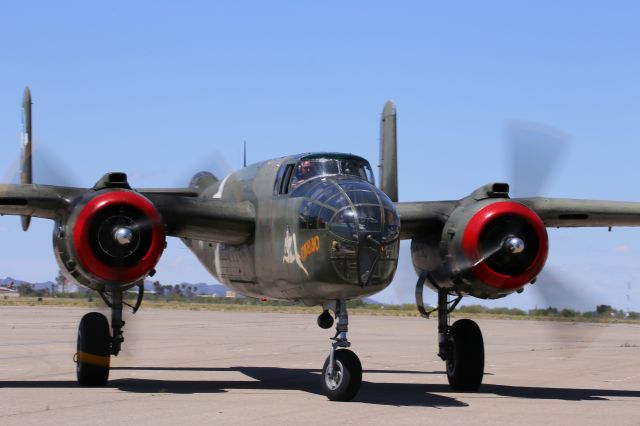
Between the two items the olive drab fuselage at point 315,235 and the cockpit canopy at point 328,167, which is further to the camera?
the cockpit canopy at point 328,167

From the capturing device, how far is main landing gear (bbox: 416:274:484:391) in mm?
18328

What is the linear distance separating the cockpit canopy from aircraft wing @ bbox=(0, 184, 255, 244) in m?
1.59

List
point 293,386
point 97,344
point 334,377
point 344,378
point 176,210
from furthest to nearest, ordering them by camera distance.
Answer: point 293,386 → point 176,210 → point 97,344 → point 334,377 → point 344,378

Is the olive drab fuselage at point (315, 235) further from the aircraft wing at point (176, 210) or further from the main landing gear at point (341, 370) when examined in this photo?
the main landing gear at point (341, 370)

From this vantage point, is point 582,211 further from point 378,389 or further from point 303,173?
point 303,173

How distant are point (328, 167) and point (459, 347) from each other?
14.6 ft

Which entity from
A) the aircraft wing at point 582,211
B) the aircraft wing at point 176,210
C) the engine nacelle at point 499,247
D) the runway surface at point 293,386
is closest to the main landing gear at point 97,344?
the runway surface at point 293,386

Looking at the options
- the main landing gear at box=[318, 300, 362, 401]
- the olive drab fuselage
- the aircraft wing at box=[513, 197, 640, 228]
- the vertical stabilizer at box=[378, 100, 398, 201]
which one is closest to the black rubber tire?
the aircraft wing at box=[513, 197, 640, 228]

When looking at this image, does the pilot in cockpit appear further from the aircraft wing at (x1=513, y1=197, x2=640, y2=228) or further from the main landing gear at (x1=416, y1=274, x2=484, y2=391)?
the aircraft wing at (x1=513, y1=197, x2=640, y2=228)

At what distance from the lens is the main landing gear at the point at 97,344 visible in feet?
57.4

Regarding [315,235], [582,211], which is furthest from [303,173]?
[582,211]

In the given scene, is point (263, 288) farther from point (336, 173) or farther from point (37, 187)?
point (37, 187)

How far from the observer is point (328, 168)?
16.9 m

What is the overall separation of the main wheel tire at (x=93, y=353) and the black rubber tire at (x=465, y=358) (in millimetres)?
6406
